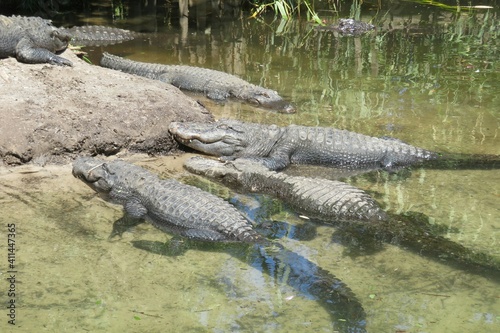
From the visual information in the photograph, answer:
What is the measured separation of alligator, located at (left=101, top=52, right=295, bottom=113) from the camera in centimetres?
970

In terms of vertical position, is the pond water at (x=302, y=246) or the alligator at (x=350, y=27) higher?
the alligator at (x=350, y=27)

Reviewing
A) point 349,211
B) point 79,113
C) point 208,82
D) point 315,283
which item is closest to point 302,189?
point 349,211

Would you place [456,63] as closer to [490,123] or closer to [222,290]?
[490,123]

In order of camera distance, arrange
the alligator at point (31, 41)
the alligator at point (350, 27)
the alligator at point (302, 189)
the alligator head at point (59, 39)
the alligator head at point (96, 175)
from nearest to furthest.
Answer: the alligator at point (302, 189) < the alligator head at point (96, 175) < the alligator at point (31, 41) < the alligator head at point (59, 39) < the alligator at point (350, 27)

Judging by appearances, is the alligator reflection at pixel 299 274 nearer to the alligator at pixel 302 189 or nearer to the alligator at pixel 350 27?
the alligator at pixel 302 189

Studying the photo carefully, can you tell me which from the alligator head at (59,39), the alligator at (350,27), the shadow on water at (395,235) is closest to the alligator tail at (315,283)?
the shadow on water at (395,235)

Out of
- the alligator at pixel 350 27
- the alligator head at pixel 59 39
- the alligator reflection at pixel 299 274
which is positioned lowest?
→ the alligator reflection at pixel 299 274

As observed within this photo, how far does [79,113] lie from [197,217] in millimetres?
2317

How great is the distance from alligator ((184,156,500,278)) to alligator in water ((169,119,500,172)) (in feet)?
1.76

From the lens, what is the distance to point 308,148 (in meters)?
7.88

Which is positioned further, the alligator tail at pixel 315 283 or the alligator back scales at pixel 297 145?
the alligator back scales at pixel 297 145

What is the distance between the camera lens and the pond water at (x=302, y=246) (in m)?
4.71

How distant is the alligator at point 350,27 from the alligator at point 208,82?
4865 mm

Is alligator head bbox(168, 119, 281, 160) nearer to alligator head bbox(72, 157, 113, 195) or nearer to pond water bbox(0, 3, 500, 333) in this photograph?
pond water bbox(0, 3, 500, 333)
